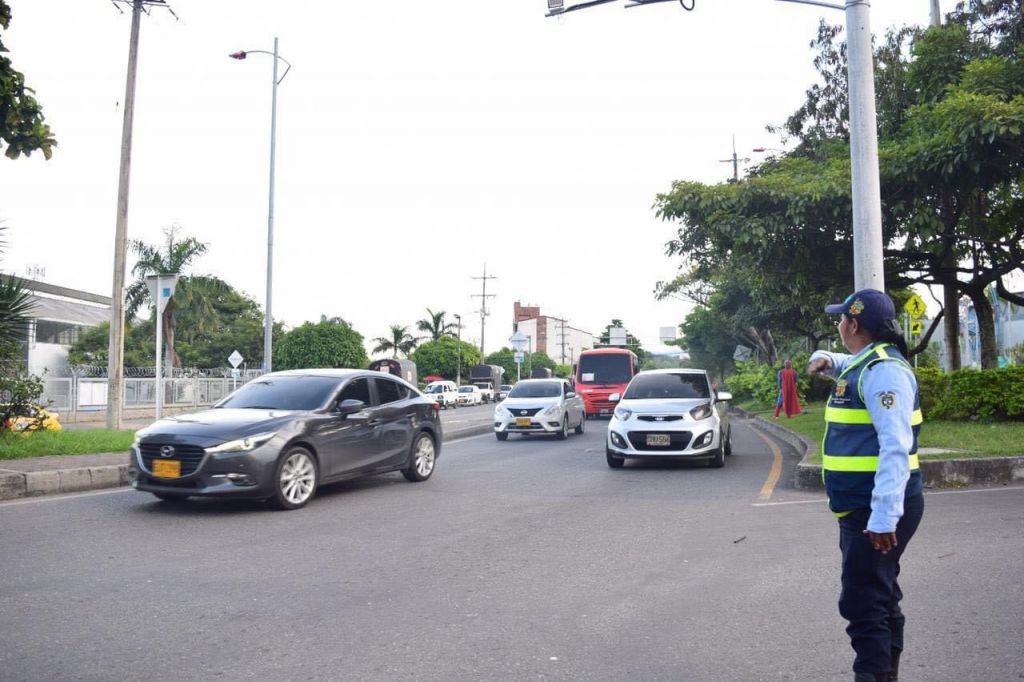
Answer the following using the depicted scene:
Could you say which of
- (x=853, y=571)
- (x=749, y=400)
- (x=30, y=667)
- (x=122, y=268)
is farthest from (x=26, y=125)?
(x=749, y=400)

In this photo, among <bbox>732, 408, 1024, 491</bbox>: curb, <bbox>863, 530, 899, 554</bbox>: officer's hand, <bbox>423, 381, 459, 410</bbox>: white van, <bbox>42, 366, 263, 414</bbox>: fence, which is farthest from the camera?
<bbox>423, 381, 459, 410</bbox>: white van

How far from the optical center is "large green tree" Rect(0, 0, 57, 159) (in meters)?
9.59

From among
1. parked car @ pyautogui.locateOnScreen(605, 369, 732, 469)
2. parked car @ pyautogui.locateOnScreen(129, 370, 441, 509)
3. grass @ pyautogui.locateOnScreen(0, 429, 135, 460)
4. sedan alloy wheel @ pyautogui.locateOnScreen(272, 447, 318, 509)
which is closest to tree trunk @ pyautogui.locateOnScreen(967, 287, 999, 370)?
parked car @ pyautogui.locateOnScreen(605, 369, 732, 469)

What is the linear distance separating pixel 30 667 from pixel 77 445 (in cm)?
999

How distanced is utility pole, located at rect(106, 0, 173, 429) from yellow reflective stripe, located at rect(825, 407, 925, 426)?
51.3ft

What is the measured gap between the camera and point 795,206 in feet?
51.8

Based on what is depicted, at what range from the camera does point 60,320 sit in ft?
142

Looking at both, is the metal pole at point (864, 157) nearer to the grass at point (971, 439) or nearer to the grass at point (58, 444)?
the grass at point (971, 439)

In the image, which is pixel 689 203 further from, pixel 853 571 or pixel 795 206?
pixel 853 571

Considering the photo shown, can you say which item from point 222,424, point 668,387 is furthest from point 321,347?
point 222,424

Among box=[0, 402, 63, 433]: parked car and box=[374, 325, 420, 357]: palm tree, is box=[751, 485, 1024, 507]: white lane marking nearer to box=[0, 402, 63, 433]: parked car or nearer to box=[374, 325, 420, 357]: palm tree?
box=[0, 402, 63, 433]: parked car

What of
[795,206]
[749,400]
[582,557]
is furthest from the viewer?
[749,400]

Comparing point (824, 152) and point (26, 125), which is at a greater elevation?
point (824, 152)

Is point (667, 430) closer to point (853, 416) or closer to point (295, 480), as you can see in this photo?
point (295, 480)
